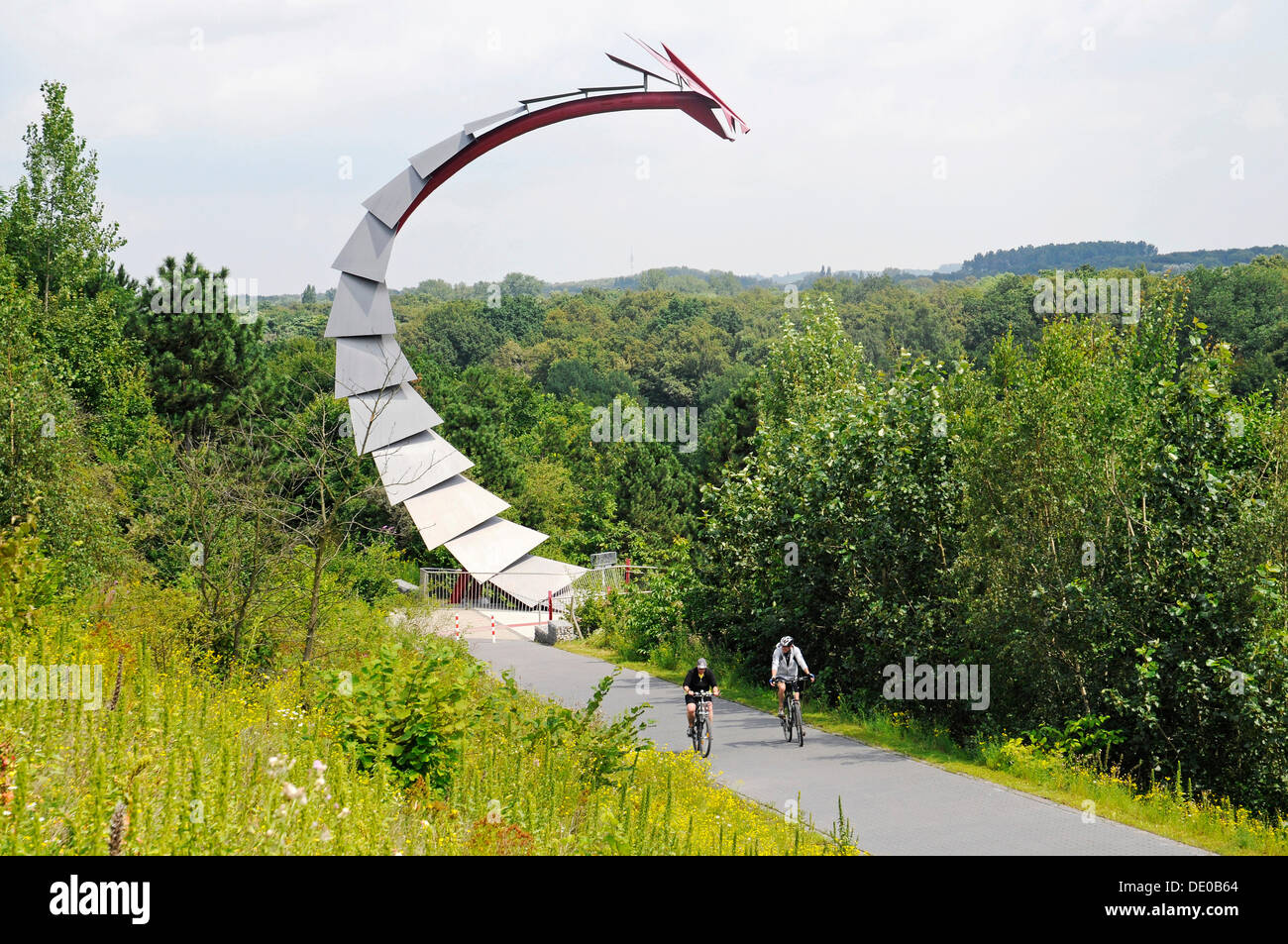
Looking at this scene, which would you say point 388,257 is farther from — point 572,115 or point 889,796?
point 889,796

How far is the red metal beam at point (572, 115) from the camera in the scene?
2430 centimetres

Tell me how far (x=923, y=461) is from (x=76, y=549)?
12.5 meters

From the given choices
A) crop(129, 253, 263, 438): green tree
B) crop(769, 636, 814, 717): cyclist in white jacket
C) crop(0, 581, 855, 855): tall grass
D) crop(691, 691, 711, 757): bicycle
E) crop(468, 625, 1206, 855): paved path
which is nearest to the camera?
crop(0, 581, 855, 855): tall grass

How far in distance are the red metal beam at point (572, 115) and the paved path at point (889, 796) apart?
1342 cm

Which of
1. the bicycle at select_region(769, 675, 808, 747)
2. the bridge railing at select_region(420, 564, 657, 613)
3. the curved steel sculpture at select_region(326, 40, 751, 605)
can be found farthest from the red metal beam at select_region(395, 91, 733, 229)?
the bicycle at select_region(769, 675, 808, 747)

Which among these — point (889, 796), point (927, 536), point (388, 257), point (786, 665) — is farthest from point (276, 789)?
point (388, 257)

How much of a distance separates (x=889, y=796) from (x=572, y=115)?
731 inches

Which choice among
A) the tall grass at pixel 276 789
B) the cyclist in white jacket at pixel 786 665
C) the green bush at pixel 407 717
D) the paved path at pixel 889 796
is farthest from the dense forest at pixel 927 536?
the green bush at pixel 407 717

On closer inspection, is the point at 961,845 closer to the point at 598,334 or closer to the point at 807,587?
the point at 807,587

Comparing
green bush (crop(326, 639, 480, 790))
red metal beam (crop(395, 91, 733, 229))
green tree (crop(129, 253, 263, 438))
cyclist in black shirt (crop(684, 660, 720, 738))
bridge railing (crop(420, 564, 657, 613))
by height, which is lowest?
bridge railing (crop(420, 564, 657, 613))

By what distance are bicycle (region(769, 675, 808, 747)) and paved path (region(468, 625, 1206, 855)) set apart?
0.56 feet

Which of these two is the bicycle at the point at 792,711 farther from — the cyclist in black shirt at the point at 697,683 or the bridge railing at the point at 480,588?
the bridge railing at the point at 480,588

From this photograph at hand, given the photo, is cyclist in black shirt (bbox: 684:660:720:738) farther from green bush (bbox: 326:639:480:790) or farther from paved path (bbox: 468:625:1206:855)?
green bush (bbox: 326:639:480:790)

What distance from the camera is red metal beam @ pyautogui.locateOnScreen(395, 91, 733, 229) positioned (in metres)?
24.3
